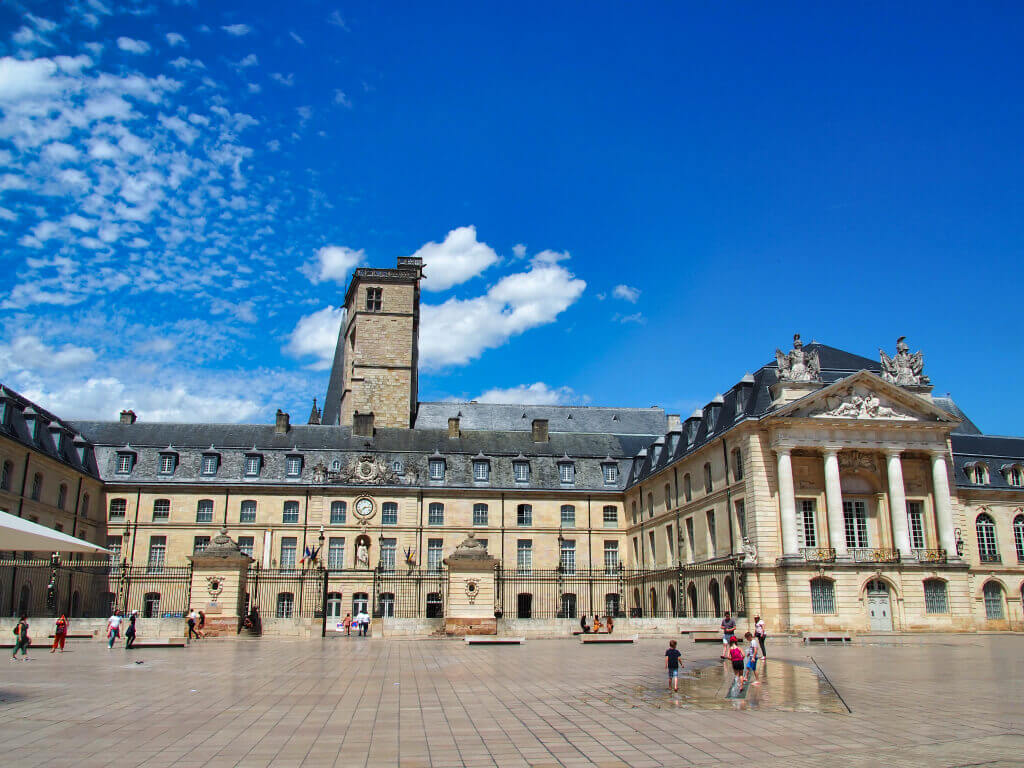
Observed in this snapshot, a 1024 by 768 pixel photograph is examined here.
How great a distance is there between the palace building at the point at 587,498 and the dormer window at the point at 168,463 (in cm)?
11

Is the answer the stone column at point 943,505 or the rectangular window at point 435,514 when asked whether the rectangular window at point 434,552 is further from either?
the stone column at point 943,505

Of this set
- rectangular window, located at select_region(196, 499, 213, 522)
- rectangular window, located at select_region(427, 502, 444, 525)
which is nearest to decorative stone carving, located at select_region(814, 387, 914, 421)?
Result: rectangular window, located at select_region(427, 502, 444, 525)

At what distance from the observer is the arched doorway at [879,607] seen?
32625mm

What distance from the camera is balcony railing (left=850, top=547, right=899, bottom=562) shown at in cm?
3359

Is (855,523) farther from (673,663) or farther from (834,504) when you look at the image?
(673,663)

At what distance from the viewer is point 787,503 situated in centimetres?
3275

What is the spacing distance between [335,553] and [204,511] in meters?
7.62

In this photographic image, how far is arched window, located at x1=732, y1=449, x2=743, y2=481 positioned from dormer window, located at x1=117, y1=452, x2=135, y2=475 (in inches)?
1294

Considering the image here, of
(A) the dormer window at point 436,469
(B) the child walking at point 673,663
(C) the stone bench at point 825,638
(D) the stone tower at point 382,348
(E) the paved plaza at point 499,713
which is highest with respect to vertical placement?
(D) the stone tower at point 382,348

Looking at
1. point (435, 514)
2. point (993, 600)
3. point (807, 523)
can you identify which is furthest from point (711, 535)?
point (435, 514)

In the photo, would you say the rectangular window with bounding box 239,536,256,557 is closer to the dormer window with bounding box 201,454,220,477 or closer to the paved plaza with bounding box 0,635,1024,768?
the dormer window with bounding box 201,454,220,477

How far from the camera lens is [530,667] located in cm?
1805

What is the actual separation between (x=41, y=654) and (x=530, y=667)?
13612 mm

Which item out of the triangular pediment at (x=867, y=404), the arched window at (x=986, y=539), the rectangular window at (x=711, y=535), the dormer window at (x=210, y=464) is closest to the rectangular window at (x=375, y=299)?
the dormer window at (x=210, y=464)
